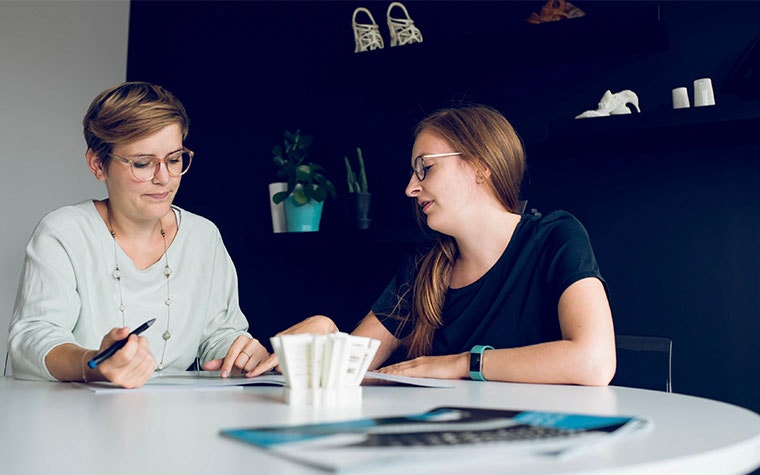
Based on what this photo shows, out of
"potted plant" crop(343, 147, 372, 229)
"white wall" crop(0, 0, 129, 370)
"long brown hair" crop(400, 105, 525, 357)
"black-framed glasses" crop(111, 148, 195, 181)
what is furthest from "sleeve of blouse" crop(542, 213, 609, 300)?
"white wall" crop(0, 0, 129, 370)

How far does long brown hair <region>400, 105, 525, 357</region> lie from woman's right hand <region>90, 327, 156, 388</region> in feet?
2.77

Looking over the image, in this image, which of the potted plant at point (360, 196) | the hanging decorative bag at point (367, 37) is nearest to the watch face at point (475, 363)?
the potted plant at point (360, 196)

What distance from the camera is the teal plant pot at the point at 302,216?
3.21 meters

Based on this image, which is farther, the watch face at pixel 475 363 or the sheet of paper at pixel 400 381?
the watch face at pixel 475 363

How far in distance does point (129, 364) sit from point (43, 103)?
108 inches

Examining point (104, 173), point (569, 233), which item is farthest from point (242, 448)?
point (104, 173)

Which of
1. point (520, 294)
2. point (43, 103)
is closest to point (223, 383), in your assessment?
point (520, 294)

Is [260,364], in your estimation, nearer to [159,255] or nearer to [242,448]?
[159,255]

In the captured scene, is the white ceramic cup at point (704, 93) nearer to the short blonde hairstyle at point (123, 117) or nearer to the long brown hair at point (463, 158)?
the long brown hair at point (463, 158)

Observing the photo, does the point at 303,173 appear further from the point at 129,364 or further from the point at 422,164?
the point at 129,364

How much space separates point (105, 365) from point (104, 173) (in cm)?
81

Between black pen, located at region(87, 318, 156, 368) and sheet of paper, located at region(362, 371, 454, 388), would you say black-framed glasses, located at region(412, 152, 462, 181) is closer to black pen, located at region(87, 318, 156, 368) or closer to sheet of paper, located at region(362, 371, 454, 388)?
sheet of paper, located at region(362, 371, 454, 388)

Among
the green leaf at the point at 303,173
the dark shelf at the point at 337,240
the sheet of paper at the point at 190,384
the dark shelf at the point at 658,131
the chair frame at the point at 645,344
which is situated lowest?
the sheet of paper at the point at 190,384

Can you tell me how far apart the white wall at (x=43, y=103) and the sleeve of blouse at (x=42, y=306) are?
1.86 m
